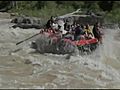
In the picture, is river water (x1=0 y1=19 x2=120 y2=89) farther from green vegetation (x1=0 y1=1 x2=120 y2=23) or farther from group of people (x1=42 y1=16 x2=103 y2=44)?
green vegetation (x1=0 y1=1 x2=120 y2=23)

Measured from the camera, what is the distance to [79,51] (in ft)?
52.3

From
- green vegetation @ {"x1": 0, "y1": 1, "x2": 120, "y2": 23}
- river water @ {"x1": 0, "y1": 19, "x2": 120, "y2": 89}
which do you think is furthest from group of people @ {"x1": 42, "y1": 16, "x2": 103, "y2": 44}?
green vegetation @ {"x1": 0, "y1": 1, "x2": 120, "y2": 23}

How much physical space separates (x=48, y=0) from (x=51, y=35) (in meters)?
17.3

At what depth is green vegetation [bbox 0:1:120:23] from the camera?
29075 millimetres

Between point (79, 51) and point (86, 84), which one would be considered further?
point (79, 51)

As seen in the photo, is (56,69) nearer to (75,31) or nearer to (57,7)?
(75,31)

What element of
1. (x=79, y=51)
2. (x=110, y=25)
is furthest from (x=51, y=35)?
(x=110, y=25)

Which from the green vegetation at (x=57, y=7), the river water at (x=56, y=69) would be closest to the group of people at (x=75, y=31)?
the river water at (x=56, y=69)

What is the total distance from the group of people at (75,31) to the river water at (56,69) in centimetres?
66

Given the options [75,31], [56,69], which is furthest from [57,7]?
[56,69]

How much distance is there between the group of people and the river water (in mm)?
663

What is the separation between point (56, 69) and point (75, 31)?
10.2ft

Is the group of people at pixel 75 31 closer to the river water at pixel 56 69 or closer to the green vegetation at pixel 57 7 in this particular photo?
the river water at pixel 56 69

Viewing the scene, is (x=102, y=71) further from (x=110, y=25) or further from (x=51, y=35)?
(x=110, y=25)
